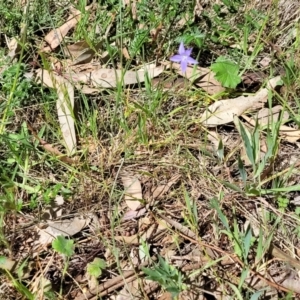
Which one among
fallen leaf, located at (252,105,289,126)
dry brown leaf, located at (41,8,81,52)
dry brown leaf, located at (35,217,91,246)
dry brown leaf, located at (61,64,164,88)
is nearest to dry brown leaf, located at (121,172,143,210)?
dry brown leaf, located at (35,217,91,246)

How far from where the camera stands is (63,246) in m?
1.76

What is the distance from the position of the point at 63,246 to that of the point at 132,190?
1.06 feet

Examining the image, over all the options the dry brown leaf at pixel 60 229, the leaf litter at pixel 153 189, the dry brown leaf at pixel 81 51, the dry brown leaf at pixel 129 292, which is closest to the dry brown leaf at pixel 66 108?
the leaf litter at pixel 153 189

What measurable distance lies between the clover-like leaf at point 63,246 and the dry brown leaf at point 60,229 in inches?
3.6

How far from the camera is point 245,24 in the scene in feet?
7.66

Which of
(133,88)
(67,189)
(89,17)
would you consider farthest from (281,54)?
(67,189)

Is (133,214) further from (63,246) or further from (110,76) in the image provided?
(110,76)

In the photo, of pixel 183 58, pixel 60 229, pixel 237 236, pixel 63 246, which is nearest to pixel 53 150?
pixel 60 229

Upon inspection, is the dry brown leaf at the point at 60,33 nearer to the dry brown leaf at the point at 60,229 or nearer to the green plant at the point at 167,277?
the dry brown leaf at the point at 60,229

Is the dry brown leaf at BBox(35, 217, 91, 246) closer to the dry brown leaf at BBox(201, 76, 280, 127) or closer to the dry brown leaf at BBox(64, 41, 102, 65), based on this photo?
the dry brown leaf at BBox(201, 76, 280, 127)

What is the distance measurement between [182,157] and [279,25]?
2.52 feet

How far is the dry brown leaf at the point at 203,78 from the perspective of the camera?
7.25ft

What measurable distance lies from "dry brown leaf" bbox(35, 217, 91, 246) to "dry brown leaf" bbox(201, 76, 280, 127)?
56 centimetres

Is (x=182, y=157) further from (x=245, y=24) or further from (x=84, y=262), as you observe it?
(x=245, y=24)
